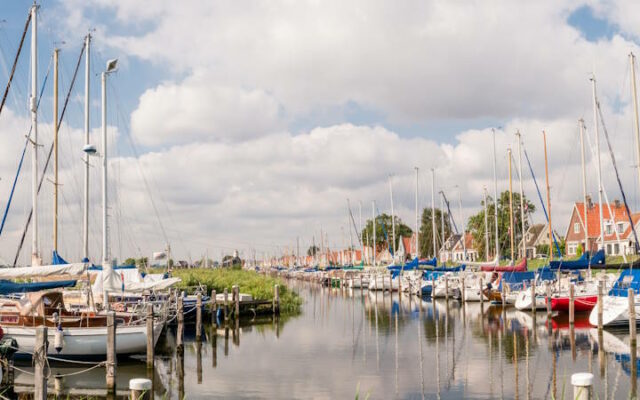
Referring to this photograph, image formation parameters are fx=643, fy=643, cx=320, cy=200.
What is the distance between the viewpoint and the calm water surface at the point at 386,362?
22000 mm

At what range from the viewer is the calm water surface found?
2200cm

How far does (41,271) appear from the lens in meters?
26.2

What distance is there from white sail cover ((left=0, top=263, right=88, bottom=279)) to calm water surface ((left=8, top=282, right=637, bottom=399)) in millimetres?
3903

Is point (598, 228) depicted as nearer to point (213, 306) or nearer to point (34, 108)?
point (213, 306)

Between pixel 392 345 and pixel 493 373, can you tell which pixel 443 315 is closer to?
pixel 392 345

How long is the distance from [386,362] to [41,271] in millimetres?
14865

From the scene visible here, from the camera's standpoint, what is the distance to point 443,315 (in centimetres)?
4562

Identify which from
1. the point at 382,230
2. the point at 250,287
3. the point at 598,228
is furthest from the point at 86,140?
the point at 382,230

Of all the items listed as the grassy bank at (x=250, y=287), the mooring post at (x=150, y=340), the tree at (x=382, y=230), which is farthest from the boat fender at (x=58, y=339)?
the tree at (x=382, y=230)

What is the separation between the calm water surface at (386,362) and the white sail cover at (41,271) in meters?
3.90

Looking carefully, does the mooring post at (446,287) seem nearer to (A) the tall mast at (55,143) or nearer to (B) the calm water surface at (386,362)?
(B) the calm water surface at (386,362)

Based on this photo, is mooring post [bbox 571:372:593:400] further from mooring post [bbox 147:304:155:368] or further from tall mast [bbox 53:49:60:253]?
tall mast [bbox 53:49:60:253]

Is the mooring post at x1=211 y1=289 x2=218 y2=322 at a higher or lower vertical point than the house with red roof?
lower

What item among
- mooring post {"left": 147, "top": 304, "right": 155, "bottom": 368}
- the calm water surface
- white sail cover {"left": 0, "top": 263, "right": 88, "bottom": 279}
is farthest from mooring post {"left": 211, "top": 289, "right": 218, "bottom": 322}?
mooring post {"left": 147, "top": 304, "right": 155, "bottom": 368}
